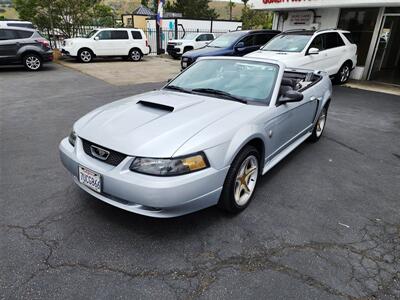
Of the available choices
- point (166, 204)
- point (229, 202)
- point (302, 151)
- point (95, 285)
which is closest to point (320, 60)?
point (302, 151)

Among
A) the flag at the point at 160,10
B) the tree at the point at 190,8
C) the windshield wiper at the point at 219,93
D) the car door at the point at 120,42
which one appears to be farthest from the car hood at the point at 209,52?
the tree at the point at 190,8

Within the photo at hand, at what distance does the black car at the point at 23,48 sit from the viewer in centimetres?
1156

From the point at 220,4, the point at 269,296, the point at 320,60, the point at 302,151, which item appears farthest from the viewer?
the point at 220,4

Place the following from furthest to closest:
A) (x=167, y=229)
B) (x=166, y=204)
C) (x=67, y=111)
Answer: (x=67, y=111), (x=167, y=229), (x=166, y=204)

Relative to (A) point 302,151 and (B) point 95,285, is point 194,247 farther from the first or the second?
(A) point 302,151

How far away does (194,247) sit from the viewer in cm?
272

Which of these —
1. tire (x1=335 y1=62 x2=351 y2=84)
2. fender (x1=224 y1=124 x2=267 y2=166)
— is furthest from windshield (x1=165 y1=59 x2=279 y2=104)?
tire (x1=335 y1=62 x2=351 y2=84)

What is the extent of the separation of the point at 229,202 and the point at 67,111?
208 inches

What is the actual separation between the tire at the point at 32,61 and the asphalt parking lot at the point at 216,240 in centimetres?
895

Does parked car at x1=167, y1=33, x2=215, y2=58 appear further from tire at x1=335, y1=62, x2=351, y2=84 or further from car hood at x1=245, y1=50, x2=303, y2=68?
car hood at x1=245, y1=50, x2=303, y2=68

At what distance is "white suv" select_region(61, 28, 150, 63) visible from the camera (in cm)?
1506

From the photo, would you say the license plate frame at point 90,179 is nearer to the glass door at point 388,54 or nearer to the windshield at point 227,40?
the windshield at point 227,40

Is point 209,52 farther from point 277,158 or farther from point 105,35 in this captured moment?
point 277,158

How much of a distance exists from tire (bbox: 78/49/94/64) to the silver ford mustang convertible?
13051 millimetres
